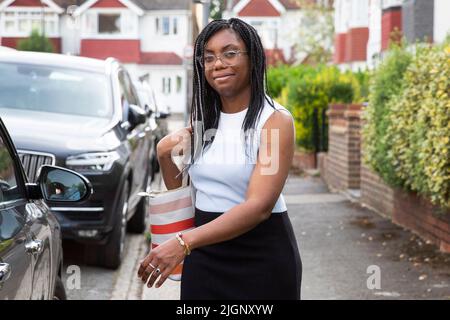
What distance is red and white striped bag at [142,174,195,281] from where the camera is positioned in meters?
3.73

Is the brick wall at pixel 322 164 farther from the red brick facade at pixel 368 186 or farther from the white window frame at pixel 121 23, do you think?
the white window frame at pixel 121 23

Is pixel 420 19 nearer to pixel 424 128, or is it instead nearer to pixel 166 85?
pixel 424 128

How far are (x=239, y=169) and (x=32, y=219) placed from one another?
44.4 inches

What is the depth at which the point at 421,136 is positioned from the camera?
9.72 metres

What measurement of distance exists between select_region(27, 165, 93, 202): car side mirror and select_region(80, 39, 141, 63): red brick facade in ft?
178

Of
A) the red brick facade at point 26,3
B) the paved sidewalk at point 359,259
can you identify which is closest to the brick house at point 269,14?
the red brick facade at point 26,3

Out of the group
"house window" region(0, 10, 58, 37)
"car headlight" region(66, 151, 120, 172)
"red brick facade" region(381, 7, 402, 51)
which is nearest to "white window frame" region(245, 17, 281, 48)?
"house window" region(0, 10, 58, 37)

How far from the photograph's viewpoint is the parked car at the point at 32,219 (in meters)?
3.82

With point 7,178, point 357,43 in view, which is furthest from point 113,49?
point 7,178

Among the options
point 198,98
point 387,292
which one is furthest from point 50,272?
point 387,292

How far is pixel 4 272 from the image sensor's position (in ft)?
11.4

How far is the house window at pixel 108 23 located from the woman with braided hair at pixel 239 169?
58.2 metres

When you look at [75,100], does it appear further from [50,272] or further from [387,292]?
[50,272]

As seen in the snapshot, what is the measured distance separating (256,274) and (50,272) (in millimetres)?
1295
